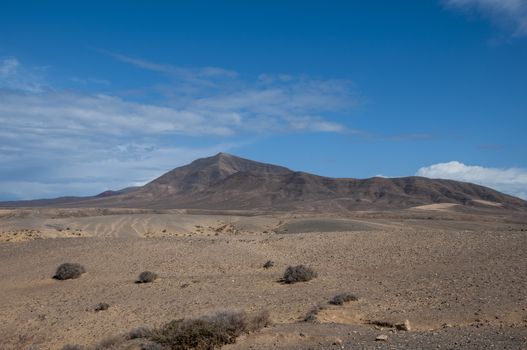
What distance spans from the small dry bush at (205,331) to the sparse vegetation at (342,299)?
3.24m

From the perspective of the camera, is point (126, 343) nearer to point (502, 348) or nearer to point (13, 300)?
point (502, 348)

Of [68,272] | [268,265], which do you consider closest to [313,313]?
[268,265]

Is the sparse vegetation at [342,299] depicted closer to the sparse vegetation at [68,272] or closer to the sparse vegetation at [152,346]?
the sparse vegetation at [152,346]

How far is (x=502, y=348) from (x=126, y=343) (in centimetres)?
705

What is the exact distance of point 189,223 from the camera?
44.8 m

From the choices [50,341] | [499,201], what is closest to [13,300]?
[50,341]

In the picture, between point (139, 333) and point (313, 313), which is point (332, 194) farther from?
point (139, 333)

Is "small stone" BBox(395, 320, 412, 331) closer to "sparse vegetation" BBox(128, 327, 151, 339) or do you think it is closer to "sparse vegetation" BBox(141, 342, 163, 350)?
"sparse vegetation" BBox(141, 342, 163, 350)

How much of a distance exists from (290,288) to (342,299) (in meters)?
2.97

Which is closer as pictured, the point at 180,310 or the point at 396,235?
the point at 180,310

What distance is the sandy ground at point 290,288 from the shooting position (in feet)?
33.8

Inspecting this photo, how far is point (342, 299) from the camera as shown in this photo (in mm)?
13266

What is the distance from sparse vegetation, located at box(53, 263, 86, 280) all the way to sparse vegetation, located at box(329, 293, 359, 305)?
1075 cm

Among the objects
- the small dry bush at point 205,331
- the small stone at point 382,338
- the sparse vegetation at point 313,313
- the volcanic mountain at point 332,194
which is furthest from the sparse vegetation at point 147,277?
the volcanic mountain at point 332,194
